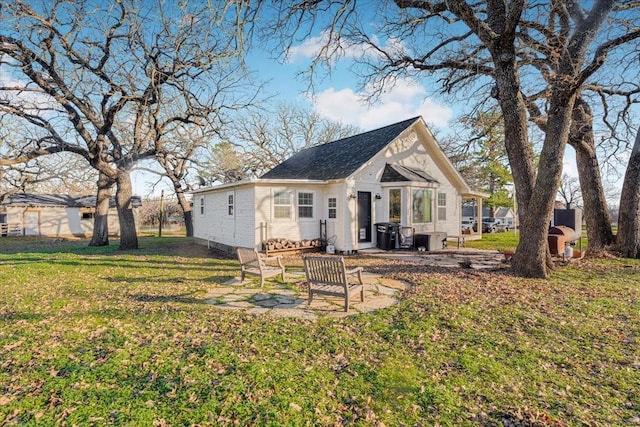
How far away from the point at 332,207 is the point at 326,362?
383 inches

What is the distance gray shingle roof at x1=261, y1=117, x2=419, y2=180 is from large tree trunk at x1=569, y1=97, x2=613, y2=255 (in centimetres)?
624

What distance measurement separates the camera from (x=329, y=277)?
5.80 metres

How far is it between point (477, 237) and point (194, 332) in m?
19.0

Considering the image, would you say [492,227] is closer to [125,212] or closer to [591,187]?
[591,187]

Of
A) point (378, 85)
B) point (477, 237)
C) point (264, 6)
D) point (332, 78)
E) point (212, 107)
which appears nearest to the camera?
point (264, 6)

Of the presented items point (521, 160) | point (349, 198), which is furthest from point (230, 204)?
point (521, 160)

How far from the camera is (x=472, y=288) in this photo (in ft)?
23.5

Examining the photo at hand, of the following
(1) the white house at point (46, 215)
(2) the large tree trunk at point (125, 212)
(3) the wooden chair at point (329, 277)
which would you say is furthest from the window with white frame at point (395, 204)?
(1) the white house at point (46, 215)

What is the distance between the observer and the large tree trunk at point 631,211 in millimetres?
11406

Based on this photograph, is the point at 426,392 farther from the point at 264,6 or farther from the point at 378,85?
the point at 378,85

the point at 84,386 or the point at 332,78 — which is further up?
the point at 332,78

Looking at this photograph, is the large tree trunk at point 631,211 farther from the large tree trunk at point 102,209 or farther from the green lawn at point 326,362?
the large tree trunk at point 102,209

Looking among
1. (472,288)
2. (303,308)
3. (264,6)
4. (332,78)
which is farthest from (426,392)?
(332,78)

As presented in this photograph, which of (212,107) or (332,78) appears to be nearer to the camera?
(332,78)
